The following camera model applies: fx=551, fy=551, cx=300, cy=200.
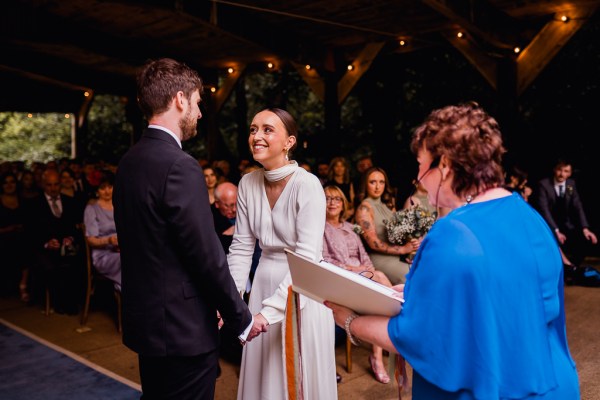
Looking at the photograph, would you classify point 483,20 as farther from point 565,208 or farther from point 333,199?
point 333,199

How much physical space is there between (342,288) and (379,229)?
3.56 m

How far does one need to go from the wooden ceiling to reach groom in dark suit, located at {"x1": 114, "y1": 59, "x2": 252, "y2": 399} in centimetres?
491

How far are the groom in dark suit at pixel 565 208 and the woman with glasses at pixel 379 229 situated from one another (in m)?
2.83

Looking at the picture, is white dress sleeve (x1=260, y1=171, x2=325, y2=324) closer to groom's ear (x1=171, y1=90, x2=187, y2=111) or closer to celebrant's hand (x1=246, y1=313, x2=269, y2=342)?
celebrant's hand (x1=246, y1=313, x2=269, y2=342)

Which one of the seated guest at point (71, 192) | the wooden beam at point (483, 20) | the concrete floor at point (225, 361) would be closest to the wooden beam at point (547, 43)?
the wooden beam at point (483, 20)

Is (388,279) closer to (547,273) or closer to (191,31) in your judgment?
(547,273)

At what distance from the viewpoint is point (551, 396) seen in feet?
4.51

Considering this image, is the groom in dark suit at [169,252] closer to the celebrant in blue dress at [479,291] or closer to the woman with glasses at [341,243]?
the celebrant in blue dress at [479,291]

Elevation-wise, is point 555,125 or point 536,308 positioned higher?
point 555,125

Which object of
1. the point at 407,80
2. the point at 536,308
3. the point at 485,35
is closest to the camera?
the point at 536,308

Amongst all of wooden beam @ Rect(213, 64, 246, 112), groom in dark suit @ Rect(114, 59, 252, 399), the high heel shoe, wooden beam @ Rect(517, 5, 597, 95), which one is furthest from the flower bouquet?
wooden beam @ Rect(213, 64, 246, 112)

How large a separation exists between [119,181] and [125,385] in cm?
239

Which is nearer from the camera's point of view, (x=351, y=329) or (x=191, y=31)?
(x=351, y=329)

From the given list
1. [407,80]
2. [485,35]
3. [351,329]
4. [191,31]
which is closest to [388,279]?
[351,329]
